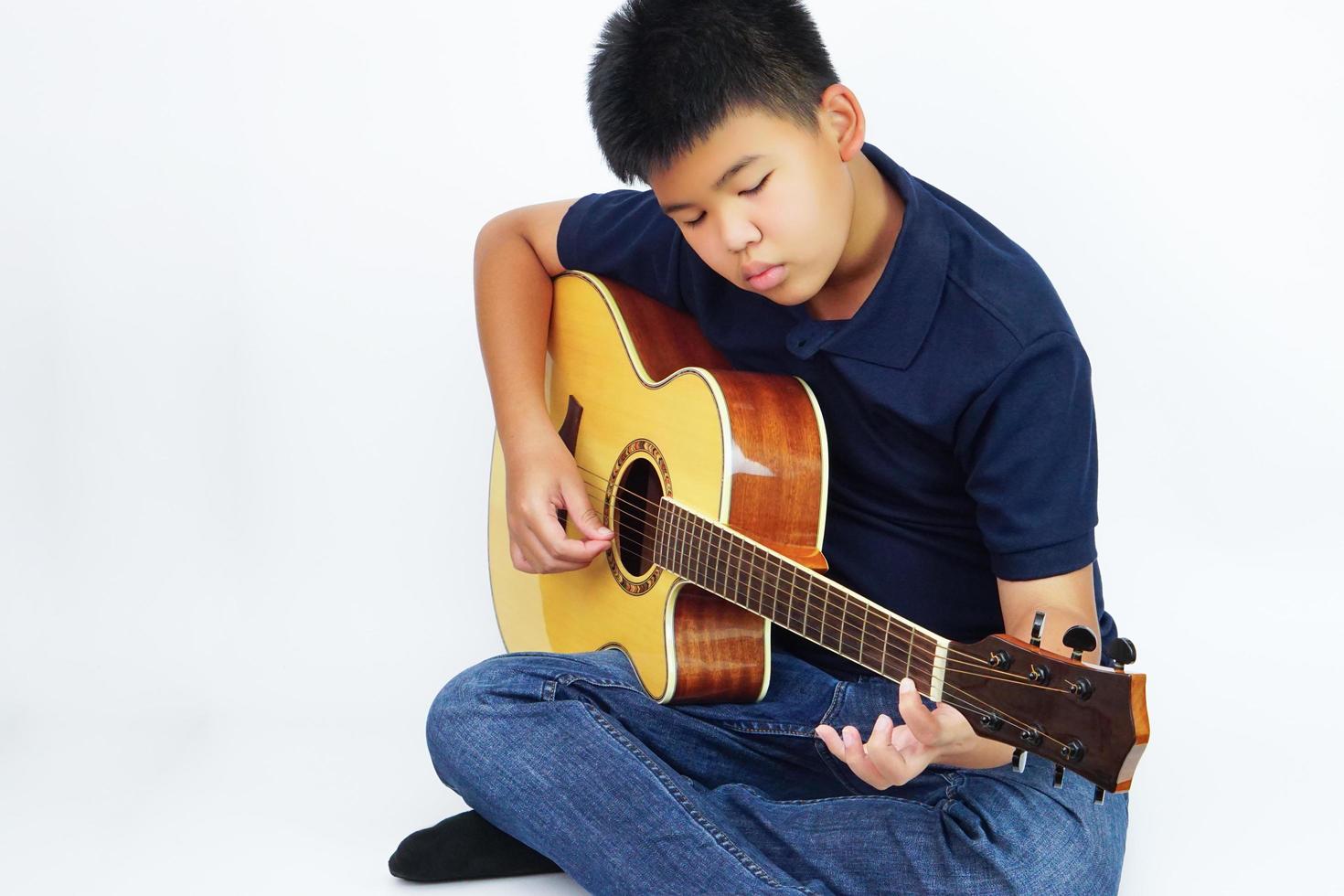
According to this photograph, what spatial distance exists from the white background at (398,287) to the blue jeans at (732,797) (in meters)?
0.72

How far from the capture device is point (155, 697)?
96.7 inches

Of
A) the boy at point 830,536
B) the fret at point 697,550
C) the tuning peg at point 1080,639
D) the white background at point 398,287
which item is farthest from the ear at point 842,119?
the white background at point 398,287

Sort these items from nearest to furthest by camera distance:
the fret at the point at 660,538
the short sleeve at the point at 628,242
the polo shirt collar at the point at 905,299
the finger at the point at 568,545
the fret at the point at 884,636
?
the fret at the point at 884,636 → the polo shirt collar at the point at 905,299 → the fret at the point at 660,538 → the finger at the point at 568,545 → the short sleeve at the point at 628,242

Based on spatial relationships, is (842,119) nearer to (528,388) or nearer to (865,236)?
(865,236)

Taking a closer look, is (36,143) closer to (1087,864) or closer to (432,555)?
(432,555)

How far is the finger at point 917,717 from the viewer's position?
52.7 inches

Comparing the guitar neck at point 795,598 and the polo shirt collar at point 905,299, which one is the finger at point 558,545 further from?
the polo shirt collar at point 905,299

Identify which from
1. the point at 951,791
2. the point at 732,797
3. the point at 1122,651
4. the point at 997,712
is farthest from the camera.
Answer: the point at 732,797

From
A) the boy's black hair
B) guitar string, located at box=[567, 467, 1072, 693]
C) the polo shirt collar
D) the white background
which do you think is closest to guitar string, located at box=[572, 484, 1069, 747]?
guitar string, located at box=[567, 467, 1072, 693]

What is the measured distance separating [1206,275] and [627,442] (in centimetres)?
124

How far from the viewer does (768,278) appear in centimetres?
163

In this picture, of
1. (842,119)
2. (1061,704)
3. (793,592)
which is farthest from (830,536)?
(1061,704)

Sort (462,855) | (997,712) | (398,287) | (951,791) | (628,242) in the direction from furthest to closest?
(398,287) → (628,242) → (462,855) → (951,791) → (997,712)

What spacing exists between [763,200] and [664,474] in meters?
0.40
